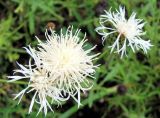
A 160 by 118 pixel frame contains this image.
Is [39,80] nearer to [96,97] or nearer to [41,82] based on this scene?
[41,82]

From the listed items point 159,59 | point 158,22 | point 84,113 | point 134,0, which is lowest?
point 84,113

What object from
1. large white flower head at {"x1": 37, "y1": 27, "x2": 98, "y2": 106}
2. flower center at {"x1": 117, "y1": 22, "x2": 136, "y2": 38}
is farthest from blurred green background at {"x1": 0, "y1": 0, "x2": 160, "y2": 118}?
large white flower head at {"x1": 37, "y1": 27, "x2": 98, "y2": 106}

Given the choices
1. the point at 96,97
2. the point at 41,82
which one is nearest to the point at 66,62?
the point at 41,82

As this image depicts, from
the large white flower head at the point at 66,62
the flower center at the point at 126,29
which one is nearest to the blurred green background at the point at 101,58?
the flower center at the point at 126,29

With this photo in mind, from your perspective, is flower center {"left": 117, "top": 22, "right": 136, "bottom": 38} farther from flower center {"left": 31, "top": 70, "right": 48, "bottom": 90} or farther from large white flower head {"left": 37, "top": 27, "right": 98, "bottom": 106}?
flower center {"left": 31, "top": 70, "right": 48, "bottom": 90}

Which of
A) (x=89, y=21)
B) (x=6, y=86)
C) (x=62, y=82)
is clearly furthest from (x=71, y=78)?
(x=89, y=21)

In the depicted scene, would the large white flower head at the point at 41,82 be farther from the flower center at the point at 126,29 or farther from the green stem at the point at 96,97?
the green stem at the point at 96,97

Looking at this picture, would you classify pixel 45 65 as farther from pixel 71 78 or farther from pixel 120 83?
pixel 120 83
